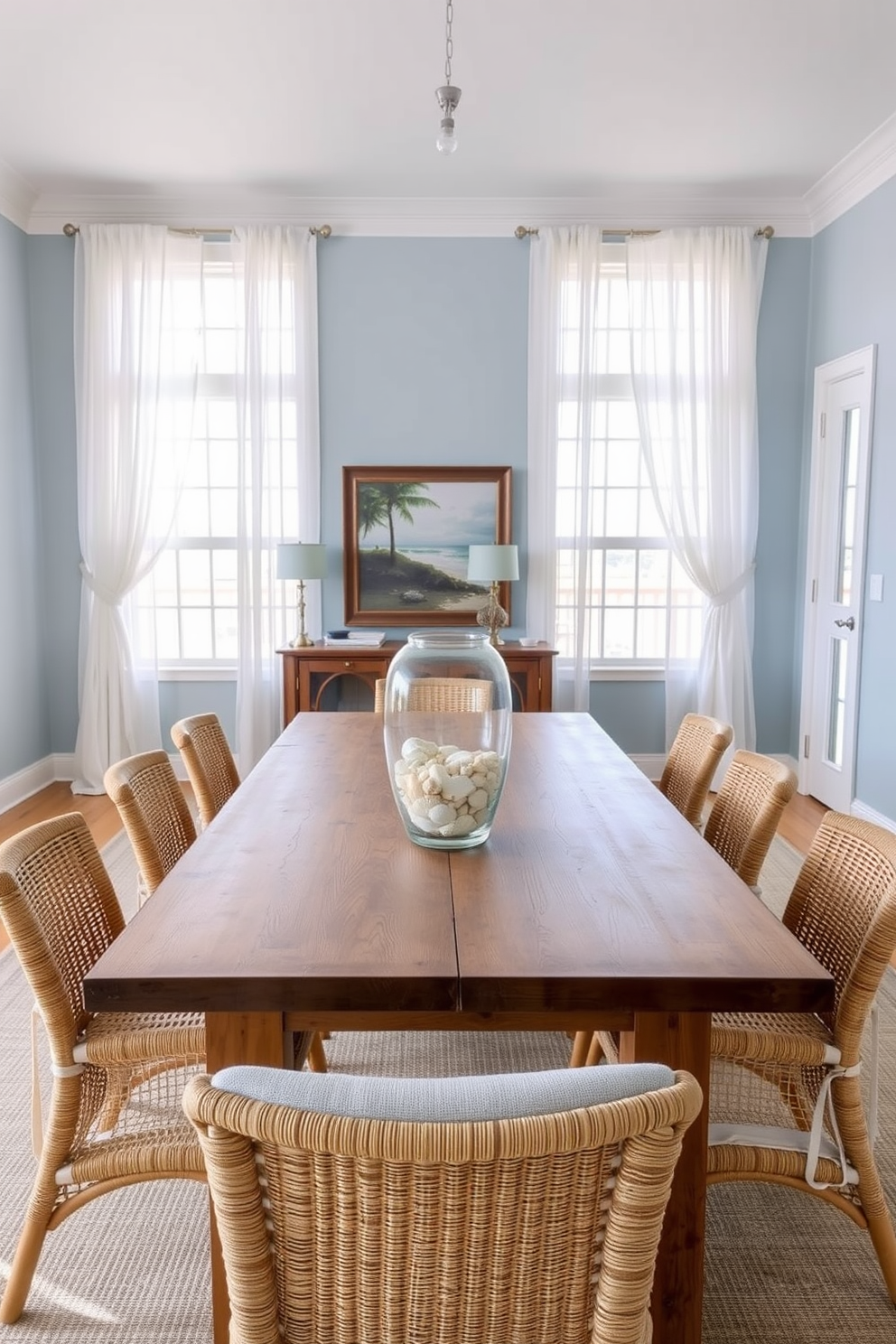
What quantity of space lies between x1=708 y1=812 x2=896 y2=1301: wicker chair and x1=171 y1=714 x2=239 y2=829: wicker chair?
136 cm

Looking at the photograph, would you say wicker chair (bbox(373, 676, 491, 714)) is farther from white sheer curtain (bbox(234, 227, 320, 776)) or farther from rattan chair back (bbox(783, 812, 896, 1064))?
white sheer curtain (bbox(234, 227, 320, 776))

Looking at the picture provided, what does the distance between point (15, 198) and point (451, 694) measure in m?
4.42

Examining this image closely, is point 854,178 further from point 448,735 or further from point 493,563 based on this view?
point 448,735

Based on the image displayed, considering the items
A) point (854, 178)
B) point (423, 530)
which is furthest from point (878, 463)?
point (423, 530)

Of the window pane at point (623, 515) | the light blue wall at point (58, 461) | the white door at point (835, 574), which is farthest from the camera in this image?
the window pane at point (623, 515)

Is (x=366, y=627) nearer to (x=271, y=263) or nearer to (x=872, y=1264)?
(x=271, y=263)

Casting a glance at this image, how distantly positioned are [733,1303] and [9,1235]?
4.57 ft

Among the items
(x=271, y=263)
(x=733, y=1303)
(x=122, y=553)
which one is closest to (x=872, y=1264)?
(x=733, y=1303)

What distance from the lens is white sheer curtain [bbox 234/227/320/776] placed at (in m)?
5.04

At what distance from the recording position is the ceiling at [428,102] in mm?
3256

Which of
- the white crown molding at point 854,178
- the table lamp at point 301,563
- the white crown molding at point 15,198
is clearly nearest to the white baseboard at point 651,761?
the table lamp at point 301,563

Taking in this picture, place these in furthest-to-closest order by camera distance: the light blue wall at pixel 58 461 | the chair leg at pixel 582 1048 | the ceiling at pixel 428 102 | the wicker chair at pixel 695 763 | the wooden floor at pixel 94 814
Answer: the light blue wall at pixel 58 461
the wooden floor at pixel 94 814
the ceiling at pixel 428 102
the wicker chair at pixel 695 763
the chair leg at pixel 582 1048

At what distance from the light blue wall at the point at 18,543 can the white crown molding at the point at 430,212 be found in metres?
0.44

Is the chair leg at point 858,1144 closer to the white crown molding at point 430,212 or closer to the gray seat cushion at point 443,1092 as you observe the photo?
the gray seat cushion at point 443,1092
